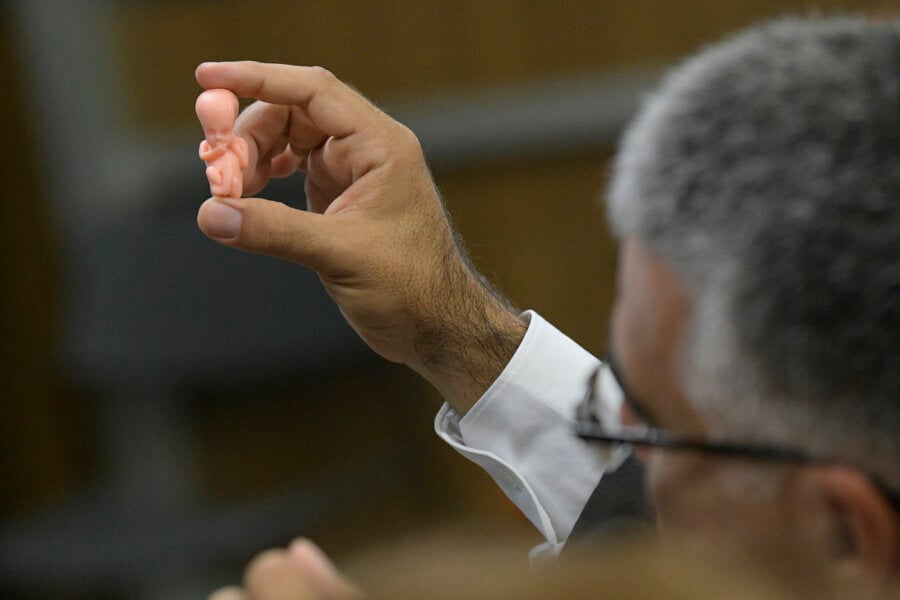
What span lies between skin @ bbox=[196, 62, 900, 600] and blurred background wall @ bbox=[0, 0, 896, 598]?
4.47 feet

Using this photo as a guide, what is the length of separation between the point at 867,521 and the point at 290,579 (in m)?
0.36

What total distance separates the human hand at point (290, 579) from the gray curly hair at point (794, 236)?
303 millimetres

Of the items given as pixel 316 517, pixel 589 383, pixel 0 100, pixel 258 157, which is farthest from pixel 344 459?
pixel 589 383

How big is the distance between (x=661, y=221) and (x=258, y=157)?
60cm

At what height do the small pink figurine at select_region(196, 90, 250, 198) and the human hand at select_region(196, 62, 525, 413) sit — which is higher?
the small pink figurine at select_region(196, 90, 250, 198)

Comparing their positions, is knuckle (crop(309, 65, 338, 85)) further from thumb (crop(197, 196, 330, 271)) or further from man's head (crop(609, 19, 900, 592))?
man's head (crop(609, 19, 900, 592))

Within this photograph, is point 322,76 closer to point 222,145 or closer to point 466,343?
point 222,145

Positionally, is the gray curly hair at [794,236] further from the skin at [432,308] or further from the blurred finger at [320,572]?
the blurred finger at [320,572]

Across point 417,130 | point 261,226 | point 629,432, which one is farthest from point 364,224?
point 417,130

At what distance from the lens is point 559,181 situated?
110 inches

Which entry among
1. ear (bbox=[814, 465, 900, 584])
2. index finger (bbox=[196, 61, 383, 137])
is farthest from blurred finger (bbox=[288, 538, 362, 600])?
index finger (bbox=[196, 61, 383, 137])

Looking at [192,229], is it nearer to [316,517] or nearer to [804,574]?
[316,517]

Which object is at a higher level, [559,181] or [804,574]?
[804,574]

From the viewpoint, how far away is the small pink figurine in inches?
45.3
